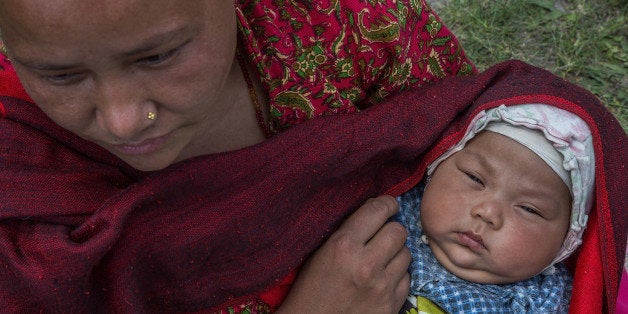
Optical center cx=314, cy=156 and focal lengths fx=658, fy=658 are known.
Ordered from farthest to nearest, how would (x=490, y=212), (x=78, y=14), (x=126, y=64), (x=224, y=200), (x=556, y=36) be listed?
(x=556, y=36) < (x=490, y=212) < (x=224, y=200) < (x=126, y=64) < (x=78, y=14)

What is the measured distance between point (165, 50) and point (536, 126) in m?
0.98

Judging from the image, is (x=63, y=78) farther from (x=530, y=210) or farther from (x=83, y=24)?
(x=530, y=210)

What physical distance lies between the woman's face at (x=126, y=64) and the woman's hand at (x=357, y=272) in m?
0.50

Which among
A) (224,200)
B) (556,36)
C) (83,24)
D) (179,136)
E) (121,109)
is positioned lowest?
(556,36)

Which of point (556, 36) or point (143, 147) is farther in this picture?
point (556, 36)

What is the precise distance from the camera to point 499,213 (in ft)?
5.45

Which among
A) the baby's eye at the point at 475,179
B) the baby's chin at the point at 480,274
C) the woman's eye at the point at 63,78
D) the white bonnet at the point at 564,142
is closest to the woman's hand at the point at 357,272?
the baby's chin at the point at 480,274

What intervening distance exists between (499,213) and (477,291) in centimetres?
21

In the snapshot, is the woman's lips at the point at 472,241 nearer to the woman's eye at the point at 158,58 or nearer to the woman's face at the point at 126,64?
the woman's face at the point at 126,64

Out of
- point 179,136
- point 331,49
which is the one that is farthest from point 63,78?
point 331,49

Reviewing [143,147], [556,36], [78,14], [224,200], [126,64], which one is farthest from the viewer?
[556,36]

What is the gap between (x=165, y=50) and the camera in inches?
43.1

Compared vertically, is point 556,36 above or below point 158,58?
below

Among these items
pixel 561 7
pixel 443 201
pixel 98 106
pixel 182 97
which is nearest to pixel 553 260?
pixel 443 201
